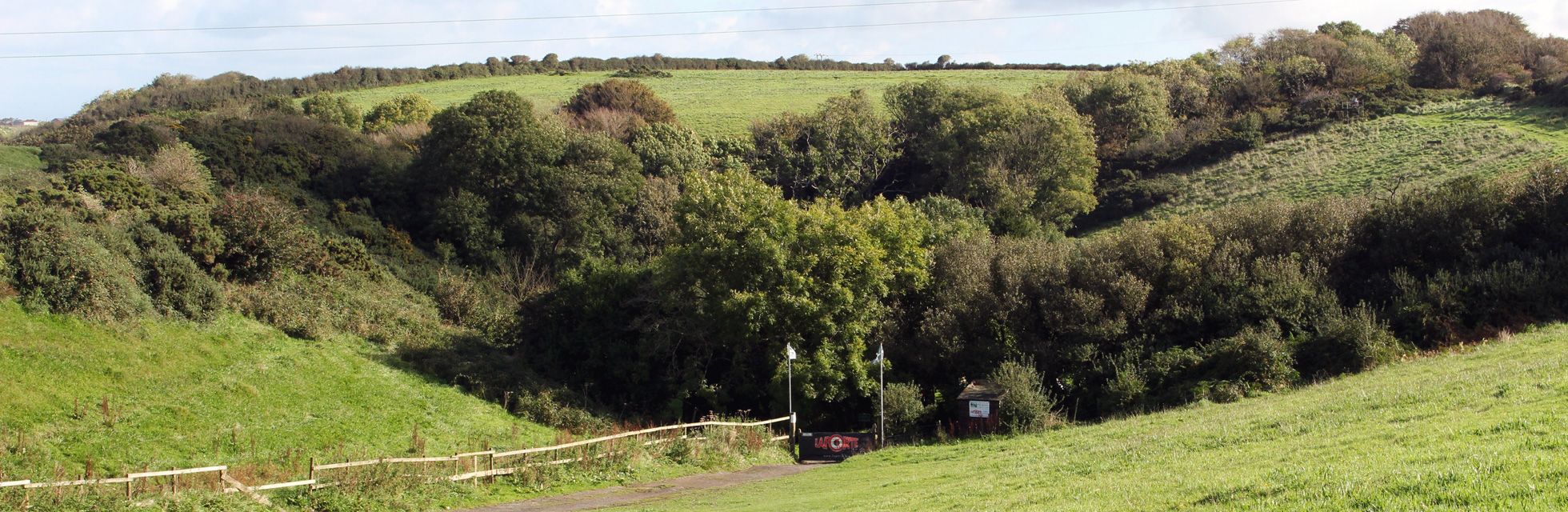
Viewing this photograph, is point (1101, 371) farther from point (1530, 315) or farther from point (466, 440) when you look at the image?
point (466, 440)

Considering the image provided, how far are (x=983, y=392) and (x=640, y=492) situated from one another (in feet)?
35.0

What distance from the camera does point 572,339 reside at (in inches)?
1486

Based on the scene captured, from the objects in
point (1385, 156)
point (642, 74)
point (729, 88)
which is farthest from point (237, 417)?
point (642, 74)

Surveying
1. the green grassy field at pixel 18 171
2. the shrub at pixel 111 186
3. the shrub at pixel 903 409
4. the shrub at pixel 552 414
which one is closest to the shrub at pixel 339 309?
the shrub at pixel 552 414

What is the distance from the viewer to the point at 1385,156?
5772 cm

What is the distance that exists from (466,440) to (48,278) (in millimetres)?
11533

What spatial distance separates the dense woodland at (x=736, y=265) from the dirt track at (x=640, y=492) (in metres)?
6.24

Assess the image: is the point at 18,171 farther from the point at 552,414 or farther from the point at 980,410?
the point at 980,410

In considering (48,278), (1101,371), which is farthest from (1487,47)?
(48,278)

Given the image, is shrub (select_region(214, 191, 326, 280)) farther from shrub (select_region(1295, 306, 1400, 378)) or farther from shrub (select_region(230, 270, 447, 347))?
shrub (select_region(1295, 306, 1400, 378))

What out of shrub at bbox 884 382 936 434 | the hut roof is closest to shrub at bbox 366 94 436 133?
shrub at bbox 884 382 936 434

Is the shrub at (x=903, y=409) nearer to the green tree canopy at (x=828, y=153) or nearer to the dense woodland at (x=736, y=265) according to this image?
the dense woodland at (x=736, y=265)

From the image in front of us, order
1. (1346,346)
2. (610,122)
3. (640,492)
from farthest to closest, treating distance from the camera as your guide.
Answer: (610,122) < (1346,346) < (640,492)

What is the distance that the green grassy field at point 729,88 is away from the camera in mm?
77750
